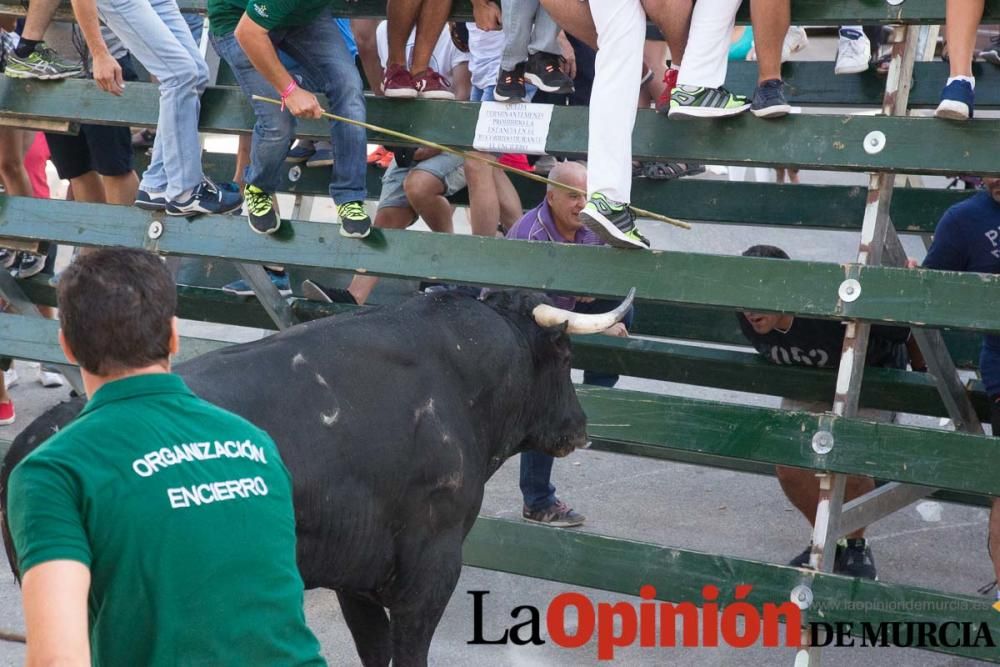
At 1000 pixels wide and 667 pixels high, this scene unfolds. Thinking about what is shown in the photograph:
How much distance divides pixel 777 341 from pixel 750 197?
0.97 meters

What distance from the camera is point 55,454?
6.53ft

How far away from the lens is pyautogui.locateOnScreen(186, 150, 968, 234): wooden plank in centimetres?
575

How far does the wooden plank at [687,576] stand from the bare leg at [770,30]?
1795 millimetres

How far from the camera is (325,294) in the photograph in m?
5.67

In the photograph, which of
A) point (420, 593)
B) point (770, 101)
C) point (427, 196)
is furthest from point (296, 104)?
point (420, 593)

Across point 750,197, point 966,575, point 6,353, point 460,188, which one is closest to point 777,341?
point 750,197

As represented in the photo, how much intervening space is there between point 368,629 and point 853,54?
339 centimetres

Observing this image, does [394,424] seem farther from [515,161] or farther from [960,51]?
[515,161]

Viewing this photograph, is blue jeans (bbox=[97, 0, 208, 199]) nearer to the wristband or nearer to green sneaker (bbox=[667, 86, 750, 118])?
the wristband

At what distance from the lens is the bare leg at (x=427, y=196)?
604 centimetres

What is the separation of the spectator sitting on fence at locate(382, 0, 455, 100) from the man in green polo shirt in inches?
125

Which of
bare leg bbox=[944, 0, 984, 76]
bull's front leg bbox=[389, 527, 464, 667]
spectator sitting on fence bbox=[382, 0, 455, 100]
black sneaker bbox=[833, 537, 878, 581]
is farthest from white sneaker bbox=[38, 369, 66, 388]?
bare leg bbox=[944, 0, 984, 76]

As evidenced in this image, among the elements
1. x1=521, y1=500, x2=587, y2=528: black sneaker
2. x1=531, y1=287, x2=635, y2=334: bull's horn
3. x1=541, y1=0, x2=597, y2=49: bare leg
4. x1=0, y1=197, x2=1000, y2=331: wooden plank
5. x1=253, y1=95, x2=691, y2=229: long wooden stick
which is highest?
x1=541, y1=0, x2=597, y2=49: bare leg

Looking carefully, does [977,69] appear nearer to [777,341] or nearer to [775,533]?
[777,341]
